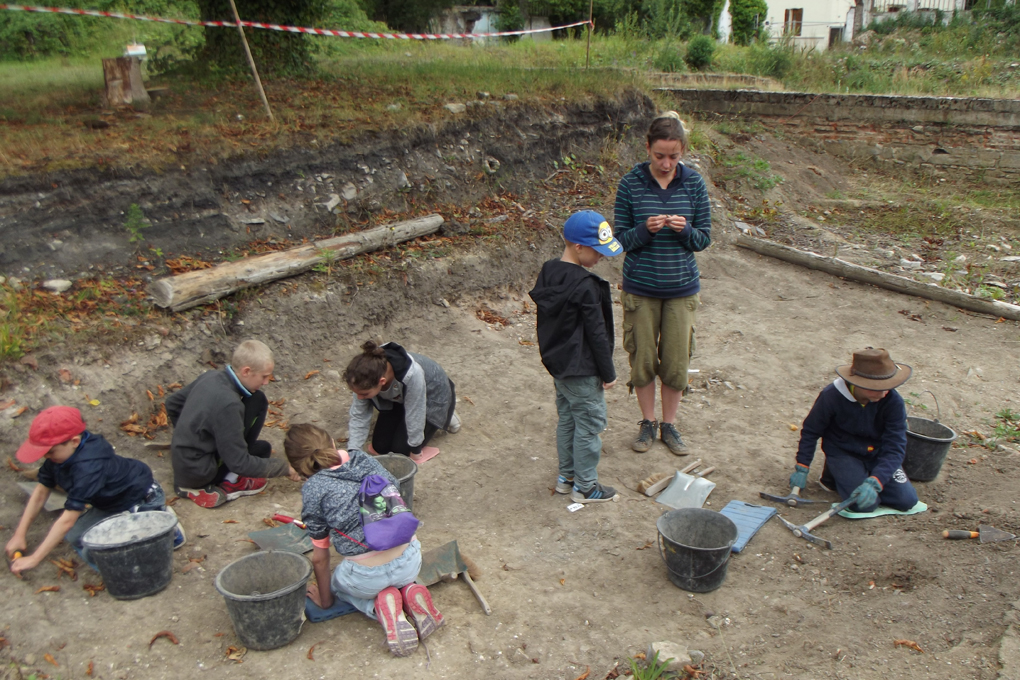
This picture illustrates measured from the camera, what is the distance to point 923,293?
8.16 m

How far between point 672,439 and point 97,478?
377 centimetres

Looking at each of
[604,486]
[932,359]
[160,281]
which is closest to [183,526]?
[160,281]

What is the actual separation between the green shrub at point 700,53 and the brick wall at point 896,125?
501 centimetres

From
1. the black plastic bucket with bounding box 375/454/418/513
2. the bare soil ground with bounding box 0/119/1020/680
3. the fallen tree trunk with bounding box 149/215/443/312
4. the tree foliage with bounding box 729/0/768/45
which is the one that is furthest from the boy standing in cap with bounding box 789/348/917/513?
the tree foliage with bounding box 729/0/768/45

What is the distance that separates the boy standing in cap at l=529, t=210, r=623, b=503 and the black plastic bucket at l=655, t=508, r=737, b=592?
768mm

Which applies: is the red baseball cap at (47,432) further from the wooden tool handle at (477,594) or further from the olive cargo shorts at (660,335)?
the olive cargo shorts at (660,335)

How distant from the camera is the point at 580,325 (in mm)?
4270

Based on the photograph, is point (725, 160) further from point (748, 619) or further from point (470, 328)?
point (748, 619)

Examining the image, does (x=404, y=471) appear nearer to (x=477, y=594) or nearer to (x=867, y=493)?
(x=477, y=594)

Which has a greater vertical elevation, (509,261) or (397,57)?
(397,57)

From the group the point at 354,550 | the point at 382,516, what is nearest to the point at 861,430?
the point at 382,516

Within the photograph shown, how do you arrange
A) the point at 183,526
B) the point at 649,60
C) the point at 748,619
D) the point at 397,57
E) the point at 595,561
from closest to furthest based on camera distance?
the point at 748,619, the point at 595,561, the point at 183,526, the point at 397,57, the point at 649,60

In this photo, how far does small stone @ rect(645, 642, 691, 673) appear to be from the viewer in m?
3.28

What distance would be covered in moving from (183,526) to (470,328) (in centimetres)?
365
